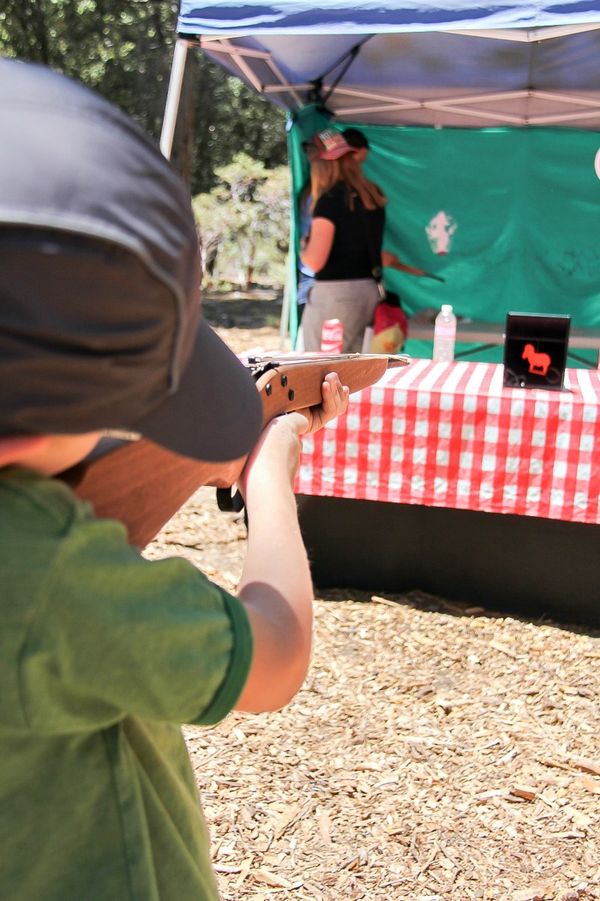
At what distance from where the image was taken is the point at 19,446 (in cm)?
64

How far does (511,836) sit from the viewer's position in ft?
8.23

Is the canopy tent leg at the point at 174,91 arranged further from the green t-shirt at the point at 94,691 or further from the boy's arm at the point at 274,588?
the green t-shirt at the point at 94,691

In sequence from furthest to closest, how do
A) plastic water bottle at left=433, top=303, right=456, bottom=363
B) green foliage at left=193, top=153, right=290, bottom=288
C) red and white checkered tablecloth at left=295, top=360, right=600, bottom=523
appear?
1. green foliage at left=193, top=153, right=290, bottom=288
2. plastic water bottle at left=433, top=303, right=456, bottom=363
3. red and white checkered tablecloth at left=295, top=360, right=600, bottom=523

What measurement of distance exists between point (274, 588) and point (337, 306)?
5656mm

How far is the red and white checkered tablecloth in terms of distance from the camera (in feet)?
11.2

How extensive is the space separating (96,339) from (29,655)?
24cm

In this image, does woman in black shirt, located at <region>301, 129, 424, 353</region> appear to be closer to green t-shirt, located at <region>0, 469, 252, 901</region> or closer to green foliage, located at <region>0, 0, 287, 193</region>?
green t-shirt, located at <region>0, 469, 252, 901</region>

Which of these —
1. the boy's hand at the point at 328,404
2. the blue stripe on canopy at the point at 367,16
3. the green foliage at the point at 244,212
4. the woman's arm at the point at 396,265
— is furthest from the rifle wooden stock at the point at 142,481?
the green foliage at the point at 244,212

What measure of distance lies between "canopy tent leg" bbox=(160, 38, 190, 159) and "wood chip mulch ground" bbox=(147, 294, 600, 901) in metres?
3.13

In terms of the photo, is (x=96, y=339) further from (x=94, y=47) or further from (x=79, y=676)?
(x=94, y=47)

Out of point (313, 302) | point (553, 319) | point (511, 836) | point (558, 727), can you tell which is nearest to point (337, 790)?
point (511, 836)

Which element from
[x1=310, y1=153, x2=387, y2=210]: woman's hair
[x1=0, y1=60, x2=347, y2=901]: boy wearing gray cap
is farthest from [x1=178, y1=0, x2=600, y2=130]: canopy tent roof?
[x1=0, y1=60, x2=347, y2=901]: boy wearing gray cap

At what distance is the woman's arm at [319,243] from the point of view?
19.7 ft

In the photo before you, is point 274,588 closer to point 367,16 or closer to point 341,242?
point 367,16
